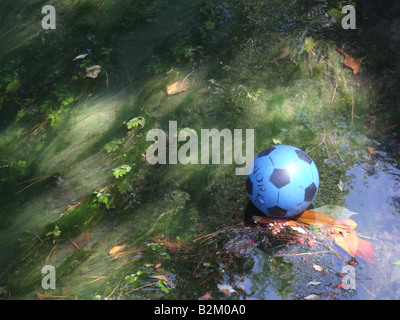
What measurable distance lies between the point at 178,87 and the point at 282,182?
258 centimetres

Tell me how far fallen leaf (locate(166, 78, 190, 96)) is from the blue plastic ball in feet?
6.96

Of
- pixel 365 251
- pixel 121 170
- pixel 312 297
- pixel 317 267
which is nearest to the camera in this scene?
pixel 312 297

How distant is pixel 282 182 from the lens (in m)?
3.96

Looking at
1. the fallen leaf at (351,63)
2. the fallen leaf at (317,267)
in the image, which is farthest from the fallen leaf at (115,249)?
the fallen leaf at (351,63)

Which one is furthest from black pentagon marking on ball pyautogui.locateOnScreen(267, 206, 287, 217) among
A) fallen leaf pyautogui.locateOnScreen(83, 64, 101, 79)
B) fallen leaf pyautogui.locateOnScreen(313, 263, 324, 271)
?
fallen leaf pyautogui.locateOnScreen(83, 64, 101, 79)

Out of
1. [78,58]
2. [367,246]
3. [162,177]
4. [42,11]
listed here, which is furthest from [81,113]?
[367,246]

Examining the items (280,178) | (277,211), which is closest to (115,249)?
(277,211)

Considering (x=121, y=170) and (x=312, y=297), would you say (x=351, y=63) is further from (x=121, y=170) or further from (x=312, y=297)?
(x=121, y=170)

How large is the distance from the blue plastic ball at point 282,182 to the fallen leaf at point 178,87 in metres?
2.12

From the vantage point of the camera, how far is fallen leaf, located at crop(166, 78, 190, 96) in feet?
18.9

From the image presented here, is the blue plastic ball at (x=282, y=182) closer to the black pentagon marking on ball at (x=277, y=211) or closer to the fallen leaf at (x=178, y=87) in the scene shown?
the black pentagon marking on ball at (x=277, y=211)

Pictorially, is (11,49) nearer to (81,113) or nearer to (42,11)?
(42,11)

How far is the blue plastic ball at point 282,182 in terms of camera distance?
13.0ft

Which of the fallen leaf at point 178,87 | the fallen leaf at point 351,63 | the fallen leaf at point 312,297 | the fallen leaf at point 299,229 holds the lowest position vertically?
the fallen leaf at point 312,297
